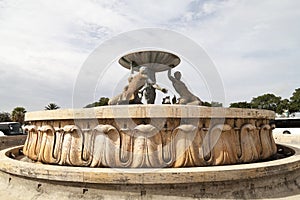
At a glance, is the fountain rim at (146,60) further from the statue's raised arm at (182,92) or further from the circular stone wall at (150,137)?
the circular stone wall at (150,137)

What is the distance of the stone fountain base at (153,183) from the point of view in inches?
171

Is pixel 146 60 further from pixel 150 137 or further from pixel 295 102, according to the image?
pixel 295 102

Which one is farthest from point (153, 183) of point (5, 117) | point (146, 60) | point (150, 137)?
point (5, 117)

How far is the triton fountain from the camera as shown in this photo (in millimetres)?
4406

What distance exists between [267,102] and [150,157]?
42.8m

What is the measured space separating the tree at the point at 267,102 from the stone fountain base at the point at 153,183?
134 feet

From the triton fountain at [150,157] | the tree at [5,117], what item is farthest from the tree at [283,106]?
the tree at [5,117]

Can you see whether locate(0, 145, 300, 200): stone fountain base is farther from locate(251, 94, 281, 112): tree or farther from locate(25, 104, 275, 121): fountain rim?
locate(251, 94, 281, 112): tree

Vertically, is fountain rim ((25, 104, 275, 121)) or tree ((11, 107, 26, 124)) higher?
tree ((11, 107, 26, 124))

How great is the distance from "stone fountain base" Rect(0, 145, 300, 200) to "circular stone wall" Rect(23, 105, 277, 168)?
42cm

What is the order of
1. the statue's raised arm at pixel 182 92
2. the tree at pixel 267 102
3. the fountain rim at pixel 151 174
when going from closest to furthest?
the fountain rim at pixel 151 174 < the statue's raised arm at pixel 182 92 < the tree at pixel 267 102

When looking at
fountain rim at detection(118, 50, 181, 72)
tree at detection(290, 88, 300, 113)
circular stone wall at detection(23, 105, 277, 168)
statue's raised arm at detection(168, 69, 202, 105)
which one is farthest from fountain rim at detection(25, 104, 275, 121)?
tree at detection(290, 88, 300, 113)

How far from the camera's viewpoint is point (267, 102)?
4353cm

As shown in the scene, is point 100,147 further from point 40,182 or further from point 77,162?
point 40,182
